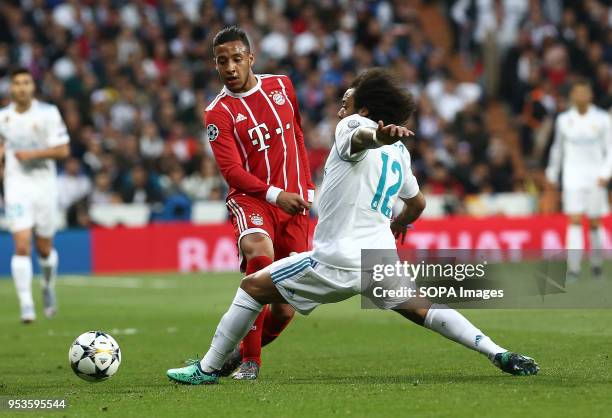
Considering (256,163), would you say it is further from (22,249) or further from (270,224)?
(22,249)

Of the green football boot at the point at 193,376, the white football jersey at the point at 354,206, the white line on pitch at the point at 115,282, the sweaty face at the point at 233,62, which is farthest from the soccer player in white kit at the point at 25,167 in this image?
the white football jersey at the point at 354,206

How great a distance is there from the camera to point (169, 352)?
10.3m

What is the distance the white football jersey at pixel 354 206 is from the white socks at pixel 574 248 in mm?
8846

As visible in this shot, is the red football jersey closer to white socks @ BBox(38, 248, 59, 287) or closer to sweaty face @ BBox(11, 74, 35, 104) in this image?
sweaty face @ BBox(11, 74, 35, 104)

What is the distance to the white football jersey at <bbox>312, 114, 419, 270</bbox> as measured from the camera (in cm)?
733

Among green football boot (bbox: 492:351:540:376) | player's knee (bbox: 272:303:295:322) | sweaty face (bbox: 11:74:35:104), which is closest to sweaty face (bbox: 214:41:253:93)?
player's knee (bbox: 272:303:295:322)

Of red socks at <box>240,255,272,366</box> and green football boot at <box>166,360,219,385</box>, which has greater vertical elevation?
red socks at <box>240,255,272,366</box>

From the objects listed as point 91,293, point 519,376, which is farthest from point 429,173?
point 519,376

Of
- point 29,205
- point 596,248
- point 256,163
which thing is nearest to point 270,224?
point 256,163

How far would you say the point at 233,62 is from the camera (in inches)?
343

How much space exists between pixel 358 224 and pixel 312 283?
0.44m

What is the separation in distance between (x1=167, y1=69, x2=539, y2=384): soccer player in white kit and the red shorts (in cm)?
97

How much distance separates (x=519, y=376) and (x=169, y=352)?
3.60 meters

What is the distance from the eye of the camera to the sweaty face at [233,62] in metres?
8.69
